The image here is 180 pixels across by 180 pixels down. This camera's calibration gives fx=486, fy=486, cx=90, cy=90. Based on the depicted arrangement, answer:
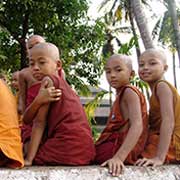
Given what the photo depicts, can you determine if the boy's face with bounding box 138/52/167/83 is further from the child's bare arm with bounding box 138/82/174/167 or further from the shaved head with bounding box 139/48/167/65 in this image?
the child's bare arm with bounding box 138/82/174/167

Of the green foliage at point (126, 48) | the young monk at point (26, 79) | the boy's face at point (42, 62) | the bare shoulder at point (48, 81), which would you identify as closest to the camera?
the bare shoulder at point (48, 81)

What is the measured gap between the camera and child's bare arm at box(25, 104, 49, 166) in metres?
2.95

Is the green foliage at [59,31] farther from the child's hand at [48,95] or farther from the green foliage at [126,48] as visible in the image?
the child's hand at [48,95]

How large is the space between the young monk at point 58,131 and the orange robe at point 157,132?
38 centimetres

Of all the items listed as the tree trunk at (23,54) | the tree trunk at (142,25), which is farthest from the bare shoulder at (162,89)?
the tree trunk at (23,54)

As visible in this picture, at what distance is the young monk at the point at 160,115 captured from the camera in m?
3.04

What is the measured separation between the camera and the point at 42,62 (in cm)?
313

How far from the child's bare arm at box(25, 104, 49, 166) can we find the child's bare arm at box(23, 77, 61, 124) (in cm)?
4

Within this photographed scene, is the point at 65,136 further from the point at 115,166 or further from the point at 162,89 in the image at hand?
the point at 162,89

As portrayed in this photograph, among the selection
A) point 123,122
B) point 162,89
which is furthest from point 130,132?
point 162,89

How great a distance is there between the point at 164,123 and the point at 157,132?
0.16 meters

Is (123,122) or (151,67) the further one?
(151,67)

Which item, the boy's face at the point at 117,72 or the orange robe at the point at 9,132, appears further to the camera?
the boy's face at the point at 117,72

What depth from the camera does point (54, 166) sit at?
2861 millimetres
